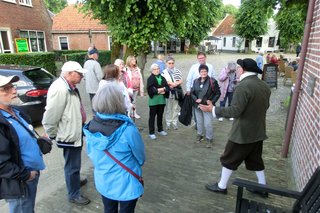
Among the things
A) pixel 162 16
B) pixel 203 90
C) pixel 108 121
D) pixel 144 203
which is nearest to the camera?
pixel 108 121

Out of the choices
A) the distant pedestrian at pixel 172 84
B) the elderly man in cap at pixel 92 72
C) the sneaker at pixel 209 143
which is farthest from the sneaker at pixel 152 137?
the elderly man in cap at pixel 92 72

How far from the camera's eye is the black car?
6371mm

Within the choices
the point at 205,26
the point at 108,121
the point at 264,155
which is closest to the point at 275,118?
the point at 264,155

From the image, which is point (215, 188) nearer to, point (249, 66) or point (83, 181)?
point (249, 66)

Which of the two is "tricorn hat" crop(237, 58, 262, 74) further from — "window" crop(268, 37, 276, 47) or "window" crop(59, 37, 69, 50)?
"window" crop(268, 37, 276, 47)

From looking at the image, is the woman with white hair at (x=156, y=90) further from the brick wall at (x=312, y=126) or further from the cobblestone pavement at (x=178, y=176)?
the brick wall at (x=312, y=126)

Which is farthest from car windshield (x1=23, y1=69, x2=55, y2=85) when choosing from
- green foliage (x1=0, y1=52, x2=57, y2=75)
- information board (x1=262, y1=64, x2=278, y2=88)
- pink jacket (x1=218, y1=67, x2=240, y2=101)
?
information board (x1=262, y1=64, x2=278, y2=88)

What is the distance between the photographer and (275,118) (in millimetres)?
7488

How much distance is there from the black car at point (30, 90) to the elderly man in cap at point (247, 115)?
482 centimetres

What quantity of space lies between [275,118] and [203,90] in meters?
3.58

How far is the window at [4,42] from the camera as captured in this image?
16.8 m

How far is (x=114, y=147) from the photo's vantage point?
2.36 m

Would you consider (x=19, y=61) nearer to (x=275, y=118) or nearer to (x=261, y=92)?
(x=275, y=118)

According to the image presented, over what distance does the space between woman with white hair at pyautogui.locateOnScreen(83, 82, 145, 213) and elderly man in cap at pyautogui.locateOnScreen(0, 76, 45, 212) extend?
534 millimetres
